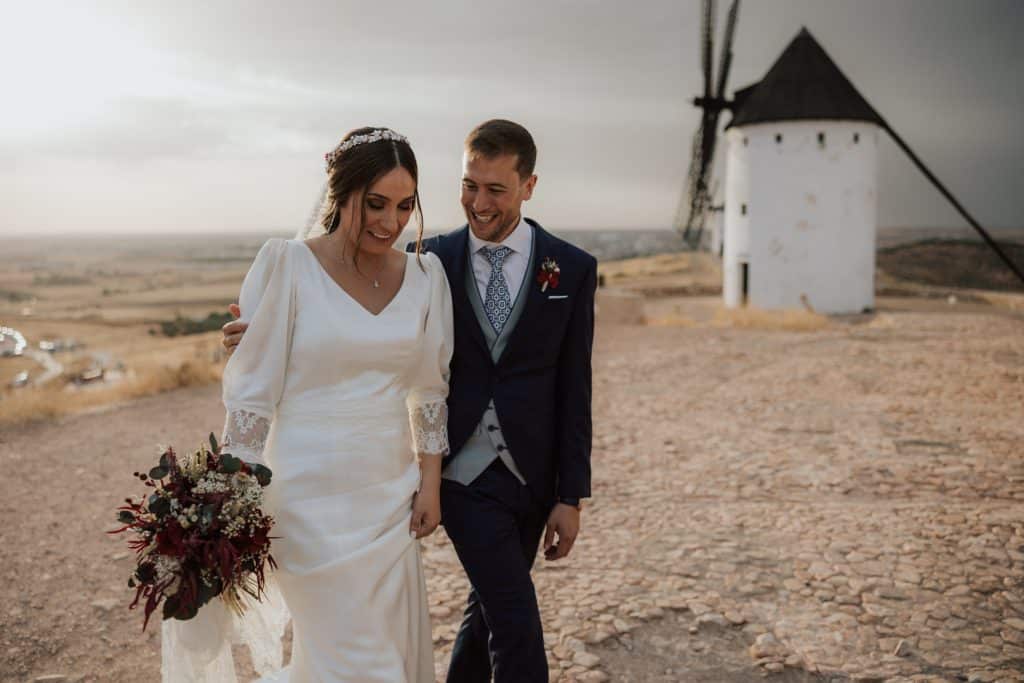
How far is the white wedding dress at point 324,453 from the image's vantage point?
2615mm

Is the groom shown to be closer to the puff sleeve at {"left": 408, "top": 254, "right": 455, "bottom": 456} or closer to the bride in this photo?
the puff sleeve at {"left": 408, "top": 254, "right": 455, "bottom": 456}

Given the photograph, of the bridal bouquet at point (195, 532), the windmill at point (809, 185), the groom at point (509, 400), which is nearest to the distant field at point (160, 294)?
the windmill at point (809, 185)

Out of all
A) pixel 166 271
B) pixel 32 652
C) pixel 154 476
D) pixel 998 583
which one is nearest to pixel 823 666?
pixel 998 583

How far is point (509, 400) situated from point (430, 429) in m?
0.30

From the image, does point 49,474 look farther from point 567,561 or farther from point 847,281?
point 847,281

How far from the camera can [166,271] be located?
243 feet

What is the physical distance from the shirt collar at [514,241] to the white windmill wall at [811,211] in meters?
21.5

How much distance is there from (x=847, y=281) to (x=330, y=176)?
22.9 m

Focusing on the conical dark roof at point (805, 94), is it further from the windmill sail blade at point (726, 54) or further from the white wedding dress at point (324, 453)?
the white wedding dress at point (324, 453)

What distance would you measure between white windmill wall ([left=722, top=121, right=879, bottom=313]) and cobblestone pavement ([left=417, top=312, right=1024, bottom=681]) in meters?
Result: 12.0

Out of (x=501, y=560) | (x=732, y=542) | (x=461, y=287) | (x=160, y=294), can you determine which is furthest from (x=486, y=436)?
(x=160, y=294)

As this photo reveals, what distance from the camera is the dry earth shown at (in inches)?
159

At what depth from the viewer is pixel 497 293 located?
2.94m

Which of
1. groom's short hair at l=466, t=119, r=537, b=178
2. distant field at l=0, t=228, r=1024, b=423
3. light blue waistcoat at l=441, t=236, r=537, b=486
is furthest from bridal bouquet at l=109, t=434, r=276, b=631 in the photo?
distant field at l=0, t=228, r=1024, b=423
